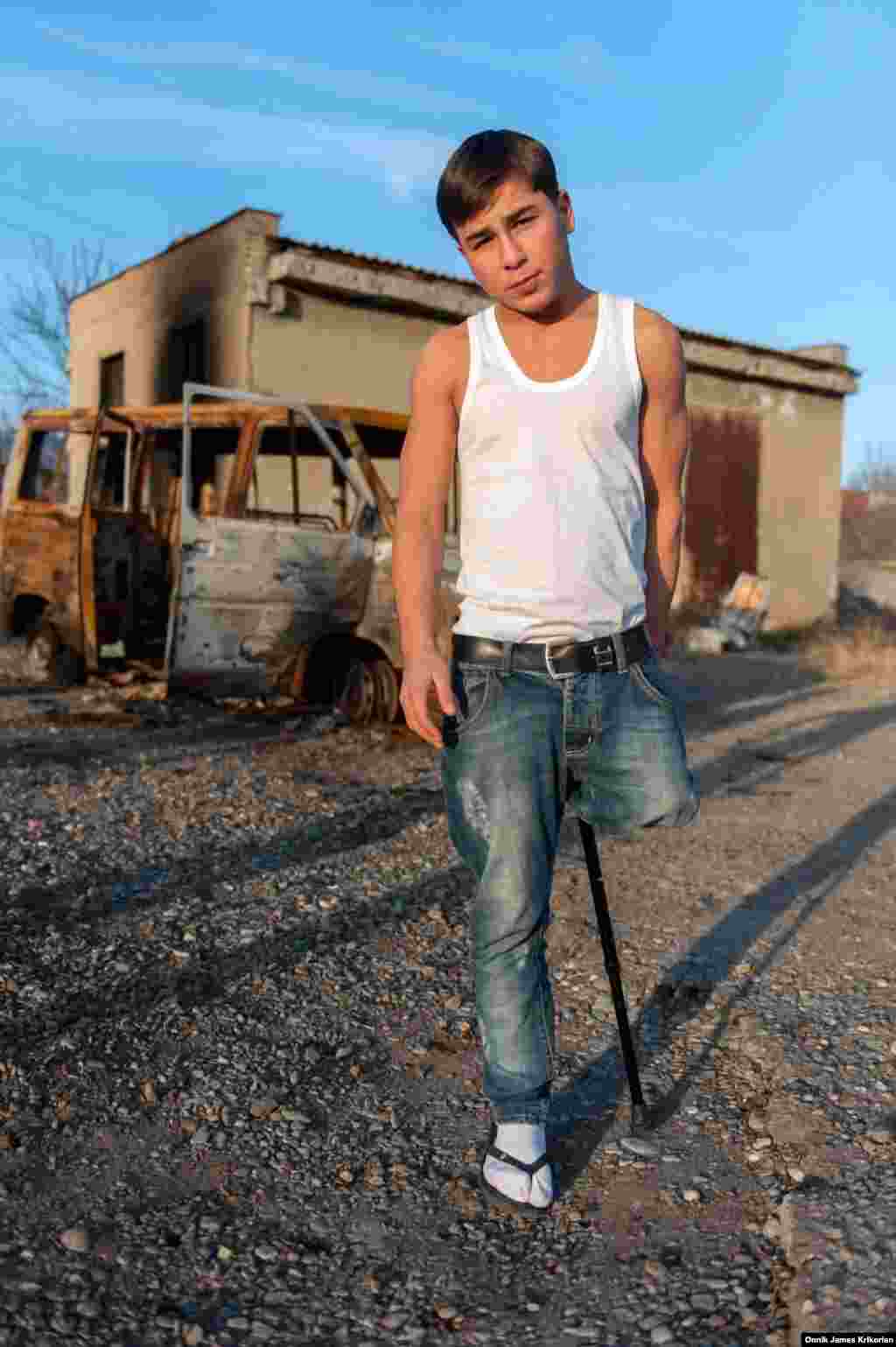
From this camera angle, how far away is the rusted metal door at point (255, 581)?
6.93 metres

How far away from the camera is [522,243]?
206 cm

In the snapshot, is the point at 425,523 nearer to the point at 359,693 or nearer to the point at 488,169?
the point at 488,169

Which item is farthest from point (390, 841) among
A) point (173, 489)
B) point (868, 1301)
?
point (173, 489)

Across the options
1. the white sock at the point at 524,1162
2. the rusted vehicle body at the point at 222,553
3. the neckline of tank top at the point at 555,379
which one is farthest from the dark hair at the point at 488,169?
the rusted vehicle body at the point at 222,553

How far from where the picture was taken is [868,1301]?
6.13 ft

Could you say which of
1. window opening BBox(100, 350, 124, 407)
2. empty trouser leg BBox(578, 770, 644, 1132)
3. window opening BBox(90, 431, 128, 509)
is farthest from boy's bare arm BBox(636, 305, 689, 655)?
window opening BBox(100, 350, 124, 407)

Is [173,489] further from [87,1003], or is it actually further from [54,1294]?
[54,1294]

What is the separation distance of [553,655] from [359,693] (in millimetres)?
5362

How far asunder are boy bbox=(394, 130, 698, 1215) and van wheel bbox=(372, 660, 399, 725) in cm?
505

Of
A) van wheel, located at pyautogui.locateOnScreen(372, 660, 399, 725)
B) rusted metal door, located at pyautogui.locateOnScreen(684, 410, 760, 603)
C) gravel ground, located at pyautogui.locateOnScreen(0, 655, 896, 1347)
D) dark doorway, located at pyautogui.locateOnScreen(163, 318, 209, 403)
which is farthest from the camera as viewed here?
rusted metal door, located at pyautogui.locateOnScreen(684, 410, 760, 603)

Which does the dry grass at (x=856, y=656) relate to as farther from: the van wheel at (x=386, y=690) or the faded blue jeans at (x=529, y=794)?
the faded blue jeans at (x=529, y=794)

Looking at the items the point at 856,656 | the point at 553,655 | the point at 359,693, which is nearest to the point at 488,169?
A: the point at 553,655

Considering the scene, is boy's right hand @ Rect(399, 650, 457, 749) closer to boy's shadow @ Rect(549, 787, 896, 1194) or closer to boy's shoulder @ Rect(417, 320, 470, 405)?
boy's shoulder @ Rect(417, 320, 470, 405)

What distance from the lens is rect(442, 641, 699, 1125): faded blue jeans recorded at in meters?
2.12
